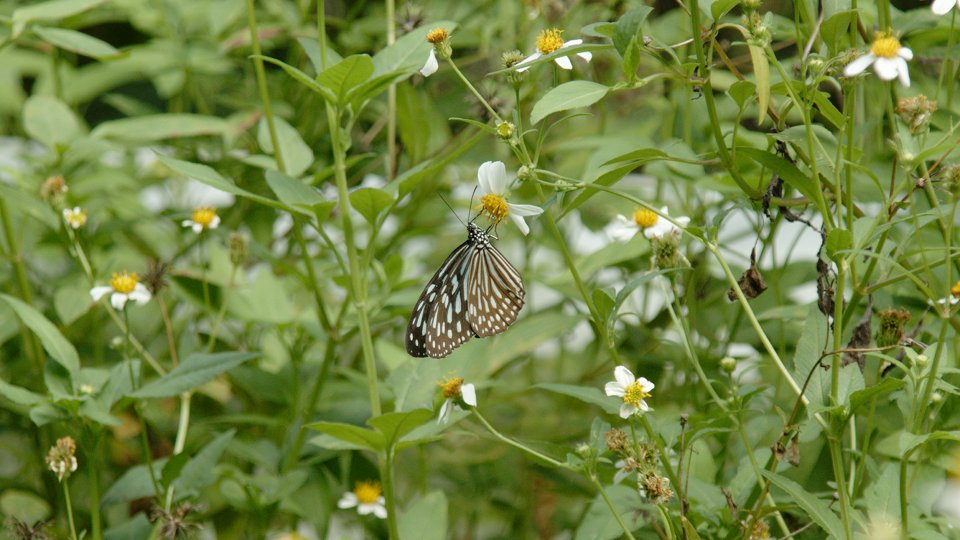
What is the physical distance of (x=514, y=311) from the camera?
1137mm

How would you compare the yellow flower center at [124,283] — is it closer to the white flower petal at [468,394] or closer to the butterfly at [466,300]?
the butterfly at [466,300]

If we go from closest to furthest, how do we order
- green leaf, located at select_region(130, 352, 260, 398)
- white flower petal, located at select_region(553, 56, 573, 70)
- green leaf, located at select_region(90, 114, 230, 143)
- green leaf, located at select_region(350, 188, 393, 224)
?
white flower petal, located at select_region(553, 56, 573, 70)
green leaf, located at select_region(350, 188, 393, 224)
green leaf, located at select_region(130, 352, 260, 398)
green leaf, located at select_region(90, 114, 230, 143)

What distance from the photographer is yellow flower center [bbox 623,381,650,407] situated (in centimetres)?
84

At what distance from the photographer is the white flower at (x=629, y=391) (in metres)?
0.84

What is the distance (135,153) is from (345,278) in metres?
1.19

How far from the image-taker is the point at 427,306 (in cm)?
114

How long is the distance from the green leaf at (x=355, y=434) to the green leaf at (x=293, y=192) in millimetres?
210

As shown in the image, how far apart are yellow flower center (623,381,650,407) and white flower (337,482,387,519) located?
433mm

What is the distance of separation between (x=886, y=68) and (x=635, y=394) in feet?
1.01

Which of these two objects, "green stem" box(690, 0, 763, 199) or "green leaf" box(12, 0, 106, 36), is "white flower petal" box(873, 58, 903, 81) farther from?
"green leaf" box(12, 0, 106, 36)

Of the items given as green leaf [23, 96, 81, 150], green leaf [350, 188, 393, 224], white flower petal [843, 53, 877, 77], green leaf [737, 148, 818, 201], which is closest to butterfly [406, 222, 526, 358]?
green leaf [350, 188, 393, 224]

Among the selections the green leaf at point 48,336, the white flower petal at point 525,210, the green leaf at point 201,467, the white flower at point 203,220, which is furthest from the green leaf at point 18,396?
the white flower petal at point 525,210

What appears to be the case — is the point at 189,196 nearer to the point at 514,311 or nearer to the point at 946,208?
the point at 514,311

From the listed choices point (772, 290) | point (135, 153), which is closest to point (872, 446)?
point (772, 290)
